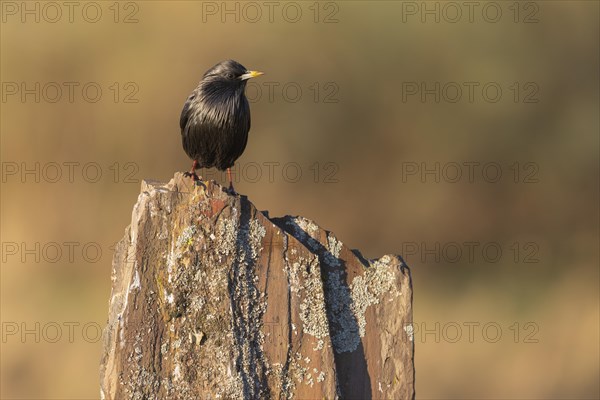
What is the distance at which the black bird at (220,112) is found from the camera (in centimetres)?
866

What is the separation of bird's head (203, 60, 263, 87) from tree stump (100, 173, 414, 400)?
2.27 meters

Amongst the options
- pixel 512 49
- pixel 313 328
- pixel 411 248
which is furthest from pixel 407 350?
pixel 512 49

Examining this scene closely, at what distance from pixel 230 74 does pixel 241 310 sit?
9.67ft

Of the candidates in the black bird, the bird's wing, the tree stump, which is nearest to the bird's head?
the black bird

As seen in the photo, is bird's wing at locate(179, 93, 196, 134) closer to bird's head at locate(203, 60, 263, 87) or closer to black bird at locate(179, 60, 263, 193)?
black bird at locate(179, 60, 263, 193)

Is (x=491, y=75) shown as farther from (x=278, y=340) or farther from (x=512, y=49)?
(x=278, y=340)

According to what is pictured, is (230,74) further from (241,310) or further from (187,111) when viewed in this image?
(241,310)

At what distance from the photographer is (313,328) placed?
6.35 meters

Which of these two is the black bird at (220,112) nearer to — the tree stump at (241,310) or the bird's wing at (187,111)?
the bird's wing at (187,111)

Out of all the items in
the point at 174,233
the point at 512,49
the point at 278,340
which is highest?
the point at 512,49

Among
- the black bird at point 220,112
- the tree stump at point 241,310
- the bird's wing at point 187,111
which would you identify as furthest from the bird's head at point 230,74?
the tree stump at point 241,310

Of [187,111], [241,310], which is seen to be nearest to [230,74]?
[187,111]

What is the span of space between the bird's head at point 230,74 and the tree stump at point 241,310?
7.44ft

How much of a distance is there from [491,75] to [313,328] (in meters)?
9.13
